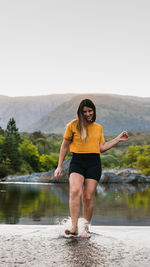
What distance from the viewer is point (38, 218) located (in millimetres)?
6098

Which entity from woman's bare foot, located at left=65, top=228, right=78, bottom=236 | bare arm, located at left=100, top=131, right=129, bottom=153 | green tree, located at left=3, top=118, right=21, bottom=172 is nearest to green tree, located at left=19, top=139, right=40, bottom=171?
green tree, located at left=3, top=118, right=21, bottom=172

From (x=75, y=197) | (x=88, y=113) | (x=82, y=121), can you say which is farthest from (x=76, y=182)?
(x=88, y=113)

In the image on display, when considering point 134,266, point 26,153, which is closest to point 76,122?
point 134,266

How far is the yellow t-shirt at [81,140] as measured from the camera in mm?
4910

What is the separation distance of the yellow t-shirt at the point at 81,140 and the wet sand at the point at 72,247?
40.2 inches

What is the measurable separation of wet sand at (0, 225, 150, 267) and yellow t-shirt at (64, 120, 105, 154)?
1.02 meters

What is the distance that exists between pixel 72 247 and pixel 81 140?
1499 millimetres

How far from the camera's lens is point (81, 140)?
193 inches

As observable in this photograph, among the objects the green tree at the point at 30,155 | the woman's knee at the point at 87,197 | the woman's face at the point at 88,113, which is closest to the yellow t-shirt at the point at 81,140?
the woman's face at the point at 88,113

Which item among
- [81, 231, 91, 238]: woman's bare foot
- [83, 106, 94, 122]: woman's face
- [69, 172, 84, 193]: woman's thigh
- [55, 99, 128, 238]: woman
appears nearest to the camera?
[81, 231, 91, 238]: woman's bare foot

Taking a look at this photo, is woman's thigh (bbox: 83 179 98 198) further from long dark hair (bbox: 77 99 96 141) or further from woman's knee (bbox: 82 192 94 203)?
long dark hair (bbox: 77 99 96 141)

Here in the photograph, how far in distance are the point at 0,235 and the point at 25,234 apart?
0.95 ft

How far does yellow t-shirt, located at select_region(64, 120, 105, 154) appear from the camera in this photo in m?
4.91

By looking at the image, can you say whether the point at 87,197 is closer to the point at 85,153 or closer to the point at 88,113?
the point at 85,153
